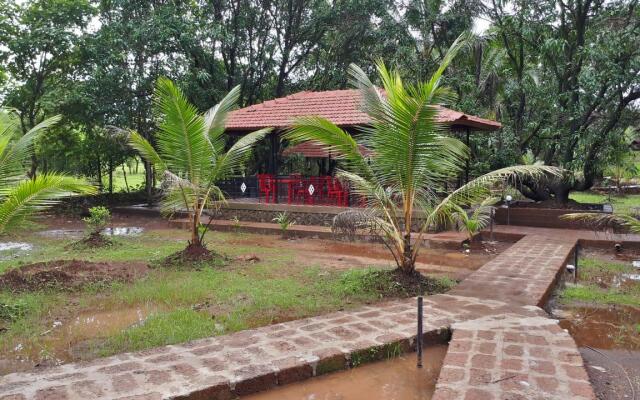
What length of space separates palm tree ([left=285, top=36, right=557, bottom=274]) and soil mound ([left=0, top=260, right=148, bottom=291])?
3409 mm

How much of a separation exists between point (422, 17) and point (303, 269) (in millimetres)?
10439

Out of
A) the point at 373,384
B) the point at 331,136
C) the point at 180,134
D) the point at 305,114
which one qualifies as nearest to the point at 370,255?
the point at 331,136

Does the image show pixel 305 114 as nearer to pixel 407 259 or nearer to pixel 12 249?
pixel 407 259

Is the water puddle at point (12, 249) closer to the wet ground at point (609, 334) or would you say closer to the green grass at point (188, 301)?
the green grass at point (188, 301)

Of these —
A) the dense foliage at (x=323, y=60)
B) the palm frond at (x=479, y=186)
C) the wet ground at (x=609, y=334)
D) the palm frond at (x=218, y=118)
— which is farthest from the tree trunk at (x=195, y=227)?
the dense foliage at (x=323, y=60)

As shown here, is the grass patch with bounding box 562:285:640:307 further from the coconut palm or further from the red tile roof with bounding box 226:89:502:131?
the red tile roof with bounding box 226:89:502:131

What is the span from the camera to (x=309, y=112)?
41.4ft

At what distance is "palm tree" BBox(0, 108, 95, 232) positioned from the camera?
5.11 metres

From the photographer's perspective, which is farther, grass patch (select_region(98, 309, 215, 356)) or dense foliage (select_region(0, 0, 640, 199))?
dense foliage (select_region(0, 0, 640, 199))

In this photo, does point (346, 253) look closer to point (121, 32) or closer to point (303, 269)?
point (303, 269)

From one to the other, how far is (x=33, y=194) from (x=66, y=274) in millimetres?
2065

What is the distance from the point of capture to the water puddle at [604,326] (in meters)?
4.77

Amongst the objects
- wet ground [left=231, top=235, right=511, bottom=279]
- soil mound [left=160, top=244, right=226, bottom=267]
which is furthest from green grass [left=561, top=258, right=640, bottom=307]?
soil mound [left=160, top=244, right=226, bottom=267]

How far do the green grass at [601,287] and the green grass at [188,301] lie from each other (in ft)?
5.57
